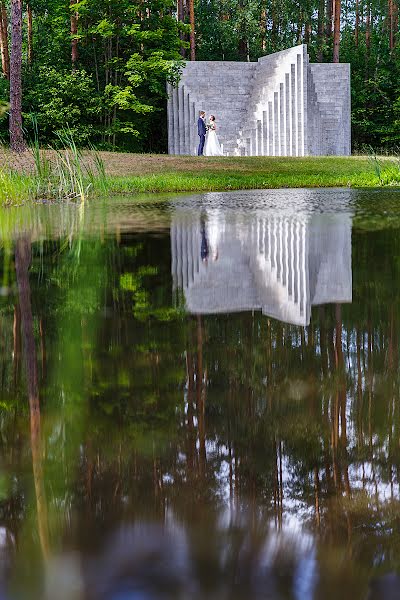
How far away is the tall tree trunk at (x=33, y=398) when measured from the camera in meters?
1.29

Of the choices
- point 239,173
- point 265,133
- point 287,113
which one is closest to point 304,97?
point 287,113

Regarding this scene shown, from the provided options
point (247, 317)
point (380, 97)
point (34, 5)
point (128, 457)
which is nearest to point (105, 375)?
point (128, 457)

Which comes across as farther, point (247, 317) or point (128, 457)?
point (247, 317)

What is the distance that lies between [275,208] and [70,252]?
15.5 feet

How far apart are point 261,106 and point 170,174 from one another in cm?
1281

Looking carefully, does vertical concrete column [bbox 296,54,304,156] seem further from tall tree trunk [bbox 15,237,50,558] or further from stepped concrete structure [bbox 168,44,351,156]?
tall tree trunk [bbox 15,237,50,558]

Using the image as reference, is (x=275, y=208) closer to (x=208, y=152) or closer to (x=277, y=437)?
(x=277, y=437)

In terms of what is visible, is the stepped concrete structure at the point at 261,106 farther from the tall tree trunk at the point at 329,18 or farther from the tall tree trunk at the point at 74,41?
the tall tree trunk at the point at 329,18

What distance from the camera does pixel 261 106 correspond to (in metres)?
29.5

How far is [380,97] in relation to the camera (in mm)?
38844

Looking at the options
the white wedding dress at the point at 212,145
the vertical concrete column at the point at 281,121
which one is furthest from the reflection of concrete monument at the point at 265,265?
the vertical concrete column at the point at 281,121

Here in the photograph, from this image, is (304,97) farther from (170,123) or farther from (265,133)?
(170,123)

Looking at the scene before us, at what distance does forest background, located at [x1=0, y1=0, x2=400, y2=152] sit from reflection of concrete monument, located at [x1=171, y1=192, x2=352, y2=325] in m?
17.8

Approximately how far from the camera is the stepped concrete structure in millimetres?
28938
